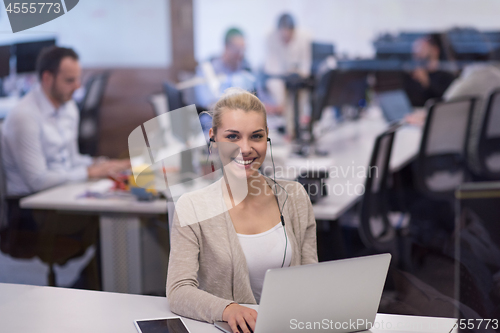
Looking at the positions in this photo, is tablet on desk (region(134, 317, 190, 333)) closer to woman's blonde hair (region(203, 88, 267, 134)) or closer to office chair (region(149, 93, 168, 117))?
woman's blonde hair (region(203, 88, 267, 134))

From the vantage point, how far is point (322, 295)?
1.07m

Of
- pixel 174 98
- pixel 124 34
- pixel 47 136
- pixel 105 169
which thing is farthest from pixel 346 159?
pixel 124 34

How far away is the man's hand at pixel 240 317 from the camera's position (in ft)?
3.69

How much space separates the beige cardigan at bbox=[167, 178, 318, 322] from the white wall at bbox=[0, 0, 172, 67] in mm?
5301

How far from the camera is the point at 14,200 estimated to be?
240cm

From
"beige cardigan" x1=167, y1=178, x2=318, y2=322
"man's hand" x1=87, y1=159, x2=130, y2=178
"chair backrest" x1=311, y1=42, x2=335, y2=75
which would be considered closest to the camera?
"beige cardigan" x1=167, y1=178, x2=318, y2=322

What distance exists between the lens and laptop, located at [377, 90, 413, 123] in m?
4.03

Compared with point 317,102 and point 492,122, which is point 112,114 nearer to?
point 317,102

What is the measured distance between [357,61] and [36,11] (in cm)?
373

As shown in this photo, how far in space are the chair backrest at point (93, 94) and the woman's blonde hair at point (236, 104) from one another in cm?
318

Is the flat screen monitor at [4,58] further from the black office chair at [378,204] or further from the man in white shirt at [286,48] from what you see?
the man in white shirt at [286,48]

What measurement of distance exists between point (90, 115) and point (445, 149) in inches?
115

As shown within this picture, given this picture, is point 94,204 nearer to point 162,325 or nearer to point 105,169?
point 105,169

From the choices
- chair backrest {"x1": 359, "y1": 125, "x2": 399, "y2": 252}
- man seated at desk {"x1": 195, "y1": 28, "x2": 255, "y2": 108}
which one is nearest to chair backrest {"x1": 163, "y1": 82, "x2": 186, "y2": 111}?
man seated at desk {"x1": 195, "y1": 28, "x2": 255, "y2": 108}
